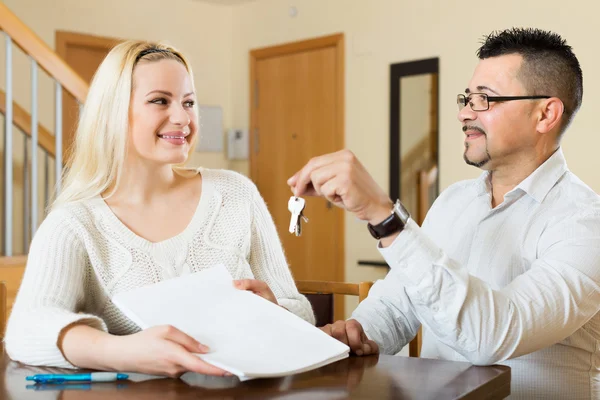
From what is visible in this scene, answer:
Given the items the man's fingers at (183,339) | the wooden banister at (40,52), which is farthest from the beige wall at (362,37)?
the man's fingers at (183,339)

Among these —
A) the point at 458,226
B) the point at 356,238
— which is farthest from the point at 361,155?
the point at 458,226

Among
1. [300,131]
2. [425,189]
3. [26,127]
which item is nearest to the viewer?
[26,127]

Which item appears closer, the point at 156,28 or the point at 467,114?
the point at 467,114

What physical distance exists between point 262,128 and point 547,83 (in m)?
4.41

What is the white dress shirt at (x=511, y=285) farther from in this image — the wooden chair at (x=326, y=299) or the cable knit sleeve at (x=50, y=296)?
the cable knit sleeve at (x=50, y=296)

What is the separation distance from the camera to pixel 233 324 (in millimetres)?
1173

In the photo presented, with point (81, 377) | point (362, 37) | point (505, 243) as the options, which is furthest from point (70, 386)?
point (362, 37)

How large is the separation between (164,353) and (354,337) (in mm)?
400

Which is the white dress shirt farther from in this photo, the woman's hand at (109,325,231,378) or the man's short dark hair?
the woman's hand at (109,325,231,378)

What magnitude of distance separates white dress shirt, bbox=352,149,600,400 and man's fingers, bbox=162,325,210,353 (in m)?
0.34

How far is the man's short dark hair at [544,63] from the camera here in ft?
5.58

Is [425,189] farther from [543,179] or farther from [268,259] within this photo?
[543,179]

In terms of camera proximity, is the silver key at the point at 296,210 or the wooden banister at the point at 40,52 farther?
the wooden banister at the point at 40,52

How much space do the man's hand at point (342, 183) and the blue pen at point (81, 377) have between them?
1.29ft
